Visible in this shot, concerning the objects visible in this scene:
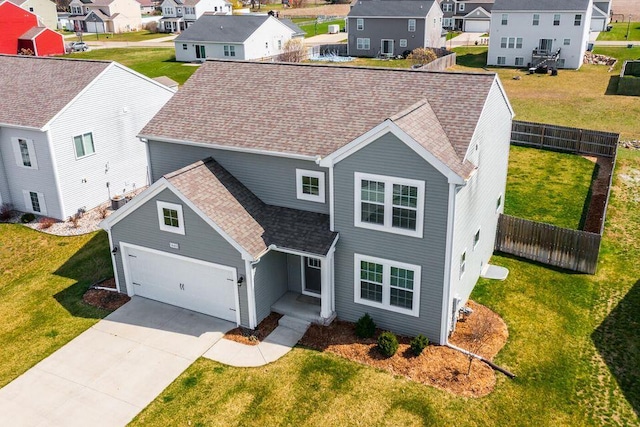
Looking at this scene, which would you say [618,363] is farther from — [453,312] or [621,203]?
[621,203]

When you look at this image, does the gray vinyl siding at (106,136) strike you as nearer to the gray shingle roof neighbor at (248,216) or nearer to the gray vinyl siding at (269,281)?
the gray shingle roof neighbor at (248,216)

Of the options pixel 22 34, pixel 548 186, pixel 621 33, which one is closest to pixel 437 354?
pixel 548 186

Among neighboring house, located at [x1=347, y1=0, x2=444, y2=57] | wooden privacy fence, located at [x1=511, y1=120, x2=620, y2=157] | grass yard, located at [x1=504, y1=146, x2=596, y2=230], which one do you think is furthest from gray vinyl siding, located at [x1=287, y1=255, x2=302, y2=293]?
neighboring house, located at [x1=347, y1=0, x2=444, y2=57]

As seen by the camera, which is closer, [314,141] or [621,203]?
[314,141]

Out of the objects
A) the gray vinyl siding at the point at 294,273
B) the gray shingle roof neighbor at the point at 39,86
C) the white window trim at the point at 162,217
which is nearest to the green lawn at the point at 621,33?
the gray shingle roof neighbor at the point at 39,86

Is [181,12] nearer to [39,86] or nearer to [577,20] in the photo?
[577,20]

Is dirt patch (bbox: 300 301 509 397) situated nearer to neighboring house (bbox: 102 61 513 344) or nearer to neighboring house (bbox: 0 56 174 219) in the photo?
neighboring house (bbox: 102 61 513 344)

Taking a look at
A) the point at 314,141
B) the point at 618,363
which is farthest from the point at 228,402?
the point at 618,363

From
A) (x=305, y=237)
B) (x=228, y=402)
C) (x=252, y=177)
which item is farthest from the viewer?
(x=252, y=177)
